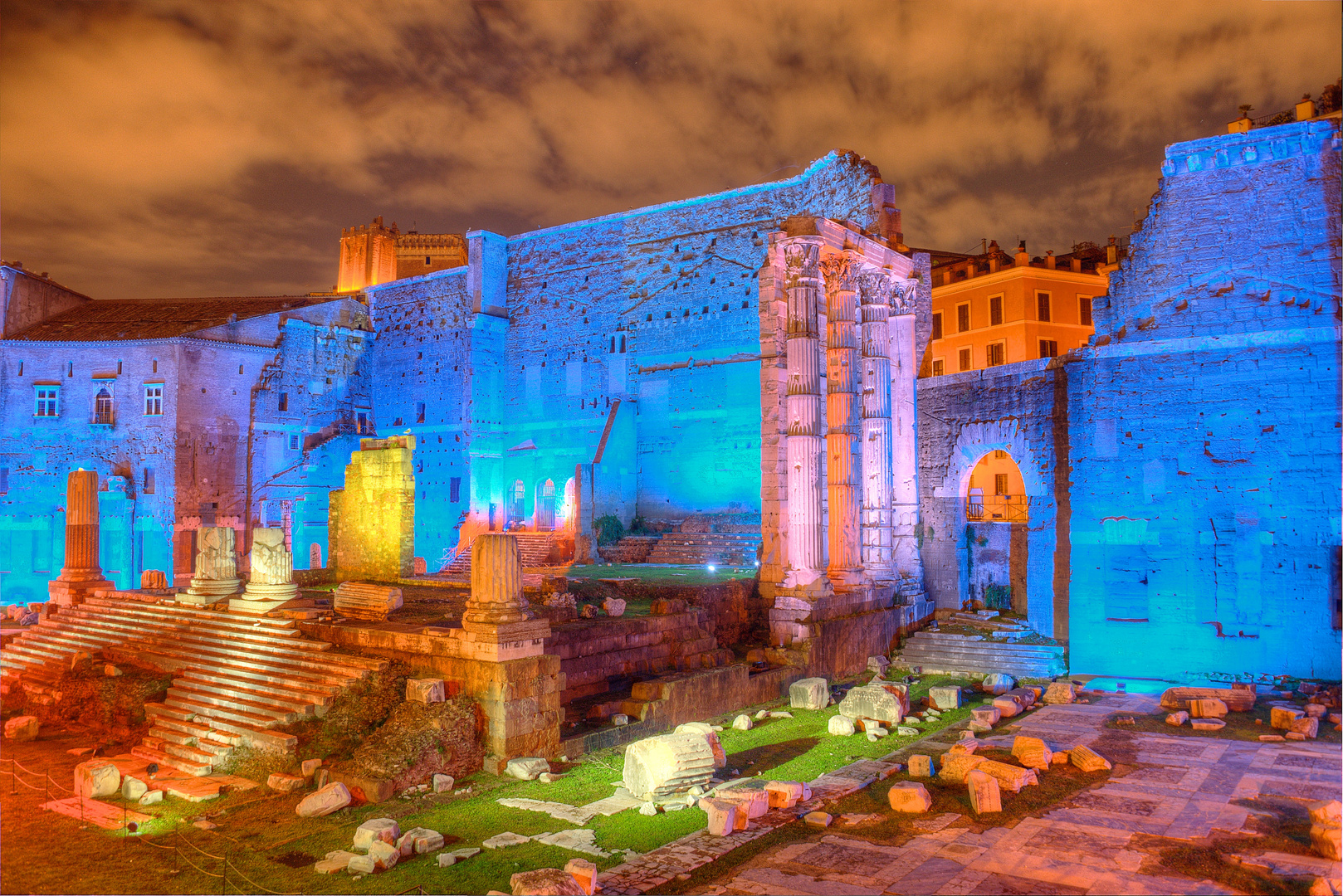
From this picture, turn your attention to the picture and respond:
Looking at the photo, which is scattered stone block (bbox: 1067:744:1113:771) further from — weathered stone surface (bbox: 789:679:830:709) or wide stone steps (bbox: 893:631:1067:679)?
wide stone steps (bbox: 893:631:1067:679)

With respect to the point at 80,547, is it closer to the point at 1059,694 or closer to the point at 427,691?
the point at 427,691

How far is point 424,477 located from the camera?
104 ft

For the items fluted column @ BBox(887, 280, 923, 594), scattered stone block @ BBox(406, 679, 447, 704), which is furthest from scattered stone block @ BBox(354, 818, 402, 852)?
fluted column @ BBox(887, 280, 923, 594)

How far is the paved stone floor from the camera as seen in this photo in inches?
241

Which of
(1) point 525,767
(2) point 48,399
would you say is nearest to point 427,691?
(1) point 525,767

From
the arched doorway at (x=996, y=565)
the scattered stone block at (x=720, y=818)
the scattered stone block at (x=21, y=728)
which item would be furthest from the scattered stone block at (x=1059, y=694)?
the scattered stone block at (x=21, y=728)

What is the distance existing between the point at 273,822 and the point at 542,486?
23.0 meters

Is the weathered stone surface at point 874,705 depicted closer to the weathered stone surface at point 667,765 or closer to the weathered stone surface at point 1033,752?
the weathered stone surface at point 1033,752

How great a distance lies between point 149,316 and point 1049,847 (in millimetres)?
31731

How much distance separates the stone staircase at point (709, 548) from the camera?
22.8 meters

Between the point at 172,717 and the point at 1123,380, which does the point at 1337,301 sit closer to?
the point at 1123,380

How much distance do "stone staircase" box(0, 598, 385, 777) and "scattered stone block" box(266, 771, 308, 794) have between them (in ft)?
1.53

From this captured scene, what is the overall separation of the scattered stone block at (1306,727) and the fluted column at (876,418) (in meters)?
7.58

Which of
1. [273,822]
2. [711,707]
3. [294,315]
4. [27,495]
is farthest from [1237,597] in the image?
[27,495]
